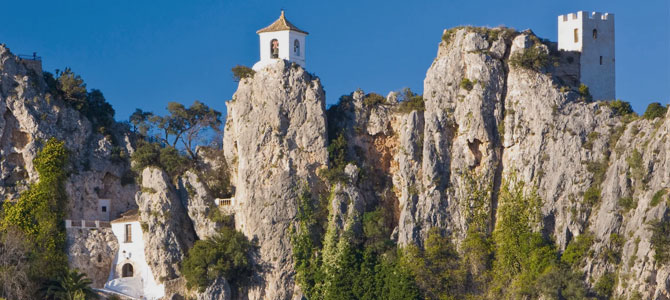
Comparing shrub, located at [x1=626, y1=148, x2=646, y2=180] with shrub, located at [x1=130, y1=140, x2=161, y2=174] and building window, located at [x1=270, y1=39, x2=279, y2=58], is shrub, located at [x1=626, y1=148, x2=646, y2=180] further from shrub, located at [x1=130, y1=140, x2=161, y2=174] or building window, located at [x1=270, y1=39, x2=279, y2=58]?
shrub, located at [x1=130, y1=140, x2=161, y2=174]

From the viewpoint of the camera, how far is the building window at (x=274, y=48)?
317ft

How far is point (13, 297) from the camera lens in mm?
90938

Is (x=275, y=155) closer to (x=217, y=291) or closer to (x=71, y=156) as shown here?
(x=217, y=291)

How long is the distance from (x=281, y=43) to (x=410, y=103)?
8.02 m

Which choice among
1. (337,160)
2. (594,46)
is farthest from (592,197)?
(337,160)

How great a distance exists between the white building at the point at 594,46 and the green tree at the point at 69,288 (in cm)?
2818

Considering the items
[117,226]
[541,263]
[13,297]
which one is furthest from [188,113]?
[541,263]

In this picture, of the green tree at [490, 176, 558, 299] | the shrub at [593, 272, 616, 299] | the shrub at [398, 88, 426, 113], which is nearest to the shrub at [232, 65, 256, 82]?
the shrub at [398, 88, 426, 113]

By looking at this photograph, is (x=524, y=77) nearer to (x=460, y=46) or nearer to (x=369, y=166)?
(x=460, y=46)

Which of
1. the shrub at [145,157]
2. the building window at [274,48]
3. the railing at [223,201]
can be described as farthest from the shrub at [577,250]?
the shrub at [145,157]

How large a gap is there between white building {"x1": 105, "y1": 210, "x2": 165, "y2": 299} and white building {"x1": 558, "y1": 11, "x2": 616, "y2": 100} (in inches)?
985

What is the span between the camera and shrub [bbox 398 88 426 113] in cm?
9400

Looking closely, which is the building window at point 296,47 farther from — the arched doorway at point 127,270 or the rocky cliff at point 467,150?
the arched doorway at point 127,270

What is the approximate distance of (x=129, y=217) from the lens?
96.2 metres
